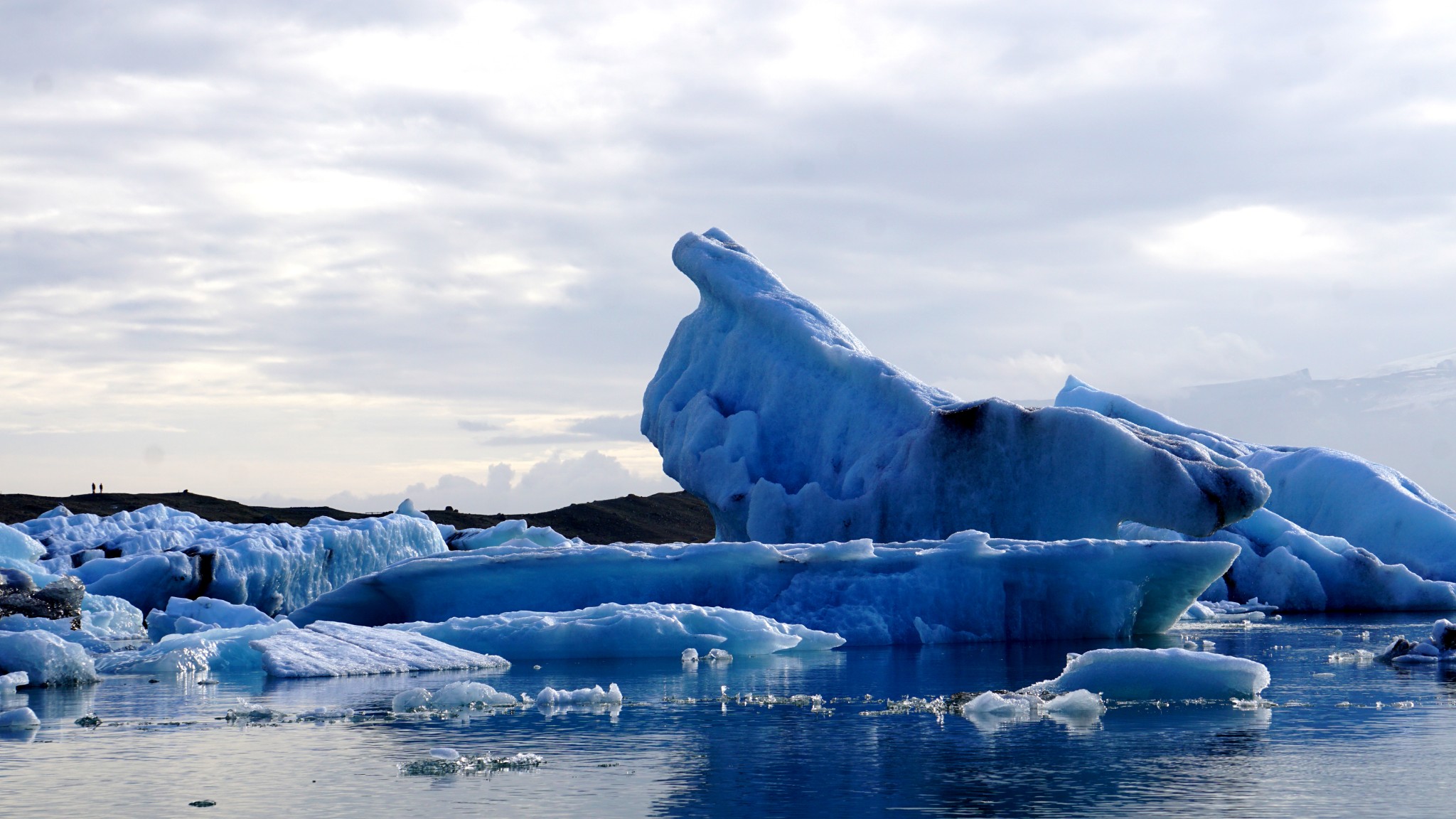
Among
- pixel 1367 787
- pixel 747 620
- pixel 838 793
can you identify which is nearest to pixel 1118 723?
pixel 1367 787

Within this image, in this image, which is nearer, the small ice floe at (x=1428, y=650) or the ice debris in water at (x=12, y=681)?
the ice debris in water at (x=12, y=681)

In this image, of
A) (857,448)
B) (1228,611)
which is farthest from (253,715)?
(1228,611)

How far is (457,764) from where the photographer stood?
6.42 m

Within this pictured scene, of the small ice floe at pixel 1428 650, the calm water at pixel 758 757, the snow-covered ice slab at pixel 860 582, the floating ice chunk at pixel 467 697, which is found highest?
the snow-covered ice slab at pixel 860 582

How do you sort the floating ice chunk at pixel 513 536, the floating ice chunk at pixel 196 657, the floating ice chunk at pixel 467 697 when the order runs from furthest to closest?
the floating ice chunk at pixel 513 536, the floating ice chunk at pixel 196 657, the floating ice chunk at pixel 467 697

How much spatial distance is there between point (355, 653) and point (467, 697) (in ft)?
11.6

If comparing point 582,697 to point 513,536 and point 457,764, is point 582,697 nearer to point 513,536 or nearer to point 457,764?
point 457,764

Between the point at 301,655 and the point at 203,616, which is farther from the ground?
the point at 203,616

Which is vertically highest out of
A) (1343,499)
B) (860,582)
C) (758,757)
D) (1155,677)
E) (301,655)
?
(1343,499)

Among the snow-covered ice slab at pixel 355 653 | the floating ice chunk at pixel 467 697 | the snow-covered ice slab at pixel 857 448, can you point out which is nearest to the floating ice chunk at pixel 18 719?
the floating ice chunk at pixel 467 697

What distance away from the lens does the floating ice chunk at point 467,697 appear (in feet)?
30.1

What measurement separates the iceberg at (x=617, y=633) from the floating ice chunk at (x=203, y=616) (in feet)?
14.3

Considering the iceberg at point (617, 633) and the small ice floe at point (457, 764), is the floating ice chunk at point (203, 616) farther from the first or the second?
the small ice floe at point (457, 764)

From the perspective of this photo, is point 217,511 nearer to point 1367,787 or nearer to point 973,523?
point 973,523
